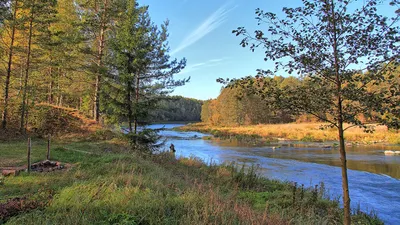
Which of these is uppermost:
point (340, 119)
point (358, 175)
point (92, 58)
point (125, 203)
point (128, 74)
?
point (92, 58)

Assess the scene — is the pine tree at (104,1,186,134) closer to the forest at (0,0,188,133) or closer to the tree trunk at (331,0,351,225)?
the forest at (0,0,188,133)

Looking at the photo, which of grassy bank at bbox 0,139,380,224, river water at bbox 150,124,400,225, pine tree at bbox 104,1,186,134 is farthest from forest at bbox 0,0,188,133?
grassy bank at bbox 0,139,380,224

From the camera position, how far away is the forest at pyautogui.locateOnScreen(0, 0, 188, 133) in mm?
13617

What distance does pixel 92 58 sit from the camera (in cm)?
2241

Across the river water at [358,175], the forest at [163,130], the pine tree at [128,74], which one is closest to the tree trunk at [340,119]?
the forest at [163,130]

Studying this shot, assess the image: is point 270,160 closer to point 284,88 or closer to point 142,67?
point 142,67

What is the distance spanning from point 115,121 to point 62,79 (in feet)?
37.9

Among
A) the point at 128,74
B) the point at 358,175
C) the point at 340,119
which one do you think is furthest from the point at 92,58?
the point at 340,119

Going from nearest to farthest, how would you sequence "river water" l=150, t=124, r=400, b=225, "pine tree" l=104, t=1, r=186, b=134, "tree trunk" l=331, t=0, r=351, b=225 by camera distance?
"tree trunk" l=331, t=0, r=351, b=225, "river water" l=150, t=124, r=400, b=225, "pine tree" l=104, t=1, r=186, b=134

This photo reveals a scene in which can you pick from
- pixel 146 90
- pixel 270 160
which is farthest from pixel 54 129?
pixel 270 160

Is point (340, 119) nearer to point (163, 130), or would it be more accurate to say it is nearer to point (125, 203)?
point (125, 203)

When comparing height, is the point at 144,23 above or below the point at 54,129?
above

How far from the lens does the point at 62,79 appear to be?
2234cm

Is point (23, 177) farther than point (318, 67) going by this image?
Yes
